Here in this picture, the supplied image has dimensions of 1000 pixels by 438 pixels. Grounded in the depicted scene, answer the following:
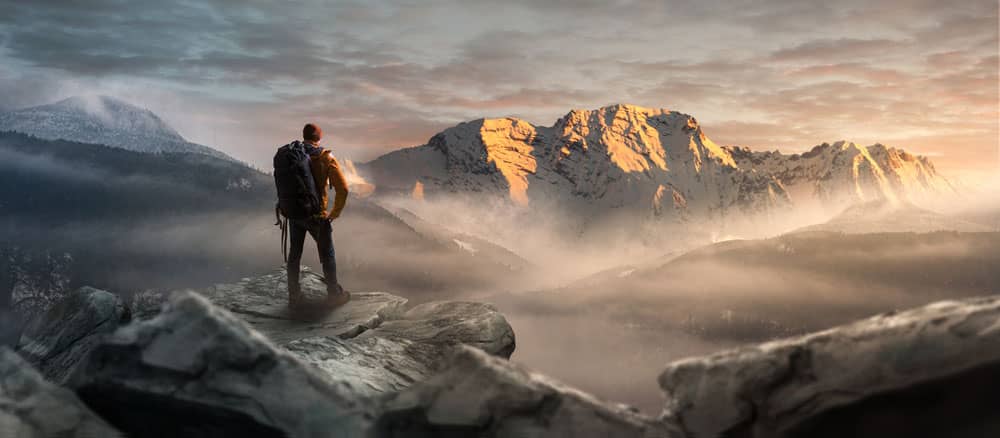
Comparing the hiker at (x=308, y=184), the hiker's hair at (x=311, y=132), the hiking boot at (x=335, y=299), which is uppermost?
the hiker's hair at (x=311, y=132)

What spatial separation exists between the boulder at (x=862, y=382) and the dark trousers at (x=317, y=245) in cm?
879

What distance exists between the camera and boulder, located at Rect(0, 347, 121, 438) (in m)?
5.05

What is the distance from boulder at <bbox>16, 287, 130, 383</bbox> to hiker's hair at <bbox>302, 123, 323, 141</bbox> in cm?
721

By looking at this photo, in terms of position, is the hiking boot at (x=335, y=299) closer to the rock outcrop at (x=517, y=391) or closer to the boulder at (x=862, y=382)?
the rock outcrop at (x=517, y=391)

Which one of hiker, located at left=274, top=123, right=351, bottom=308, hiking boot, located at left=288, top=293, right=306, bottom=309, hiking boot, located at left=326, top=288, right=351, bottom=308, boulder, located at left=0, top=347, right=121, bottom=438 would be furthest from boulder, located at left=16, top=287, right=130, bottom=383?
boulder, located at left=0, top=347, right=121, bottom=438

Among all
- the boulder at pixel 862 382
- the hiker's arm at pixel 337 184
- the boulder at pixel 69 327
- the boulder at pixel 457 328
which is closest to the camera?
the boulder at pixel 862 382

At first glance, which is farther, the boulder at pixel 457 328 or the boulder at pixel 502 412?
the boulder at pixel 457 328

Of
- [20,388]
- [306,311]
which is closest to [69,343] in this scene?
[306,311]

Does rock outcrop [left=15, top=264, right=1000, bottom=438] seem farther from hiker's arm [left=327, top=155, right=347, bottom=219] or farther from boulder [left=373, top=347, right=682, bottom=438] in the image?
hiker's arm [left=327, top=155, right=347, bottom=219]

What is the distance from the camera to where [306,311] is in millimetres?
13781

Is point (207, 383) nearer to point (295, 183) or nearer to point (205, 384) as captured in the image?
point (205, 384)

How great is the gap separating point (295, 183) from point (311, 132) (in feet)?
3.45

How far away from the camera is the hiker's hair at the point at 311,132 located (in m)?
12.1

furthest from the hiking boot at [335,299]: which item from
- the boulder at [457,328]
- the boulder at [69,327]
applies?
the boulder at [69,327]
